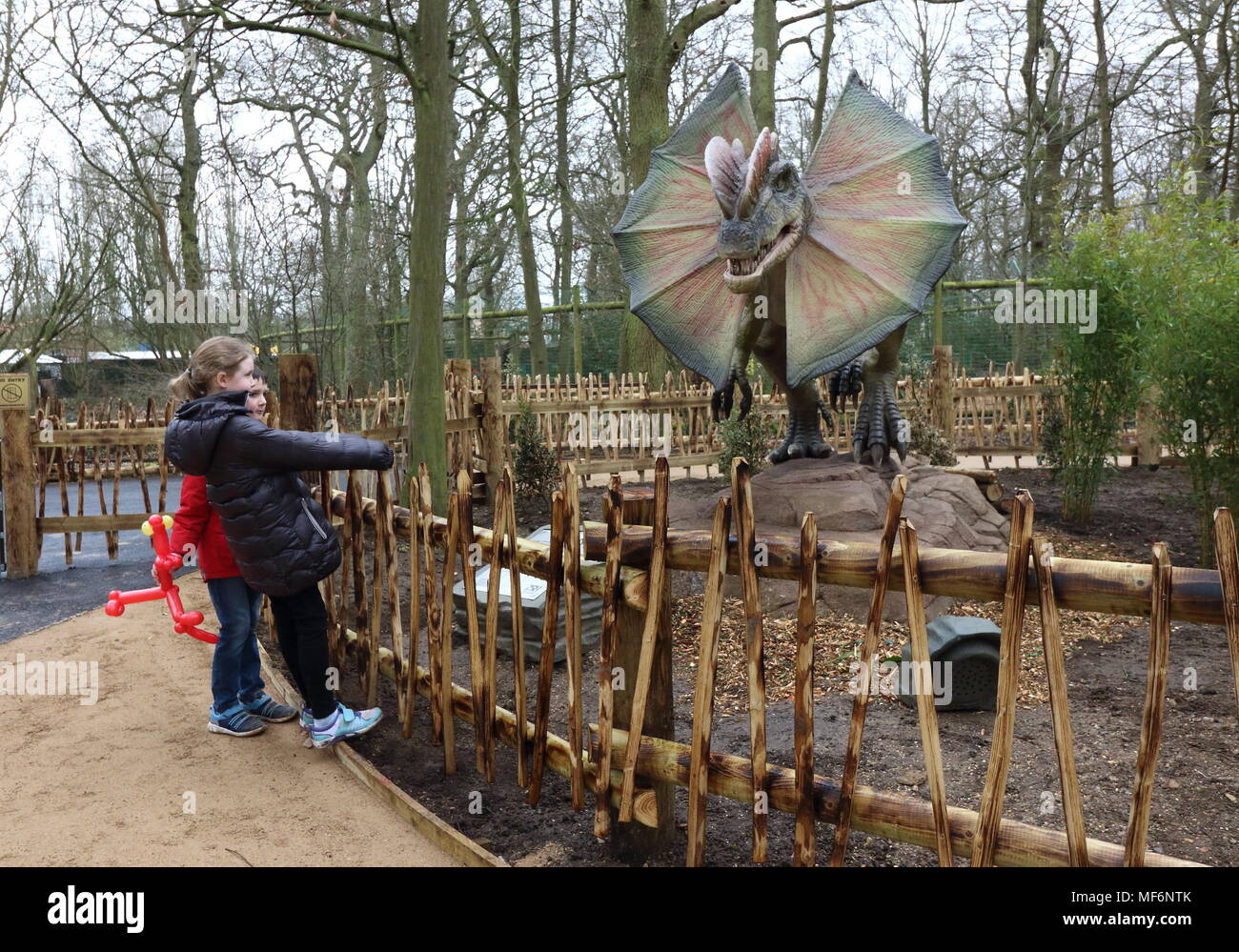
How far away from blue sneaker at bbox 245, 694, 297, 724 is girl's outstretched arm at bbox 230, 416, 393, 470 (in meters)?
1.26

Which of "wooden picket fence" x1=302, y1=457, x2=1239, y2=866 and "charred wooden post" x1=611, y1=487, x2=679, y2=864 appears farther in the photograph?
"charred wooden post" x1=611, y1=487, x2=679, y2=864

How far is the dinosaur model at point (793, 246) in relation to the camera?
535cm

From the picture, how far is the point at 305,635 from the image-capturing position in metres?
3.35

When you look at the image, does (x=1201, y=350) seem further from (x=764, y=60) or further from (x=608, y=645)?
(x=764, y=60)

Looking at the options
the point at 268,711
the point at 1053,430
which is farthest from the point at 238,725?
the point at 1053,430

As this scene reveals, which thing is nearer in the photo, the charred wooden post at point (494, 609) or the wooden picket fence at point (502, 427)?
the charred wooden post at point (494, 609)

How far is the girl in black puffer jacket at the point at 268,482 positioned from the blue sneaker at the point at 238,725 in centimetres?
38

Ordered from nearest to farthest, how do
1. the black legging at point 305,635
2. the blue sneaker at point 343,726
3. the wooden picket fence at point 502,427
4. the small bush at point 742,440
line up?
1. the black legging at point 305,635
2. the blue sneaker at point 343,726
3. the wooden picket fence at point 502,427
4. the small bush at point 742,440

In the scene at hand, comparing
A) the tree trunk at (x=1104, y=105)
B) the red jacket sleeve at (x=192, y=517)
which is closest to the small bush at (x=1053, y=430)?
the tree trunk at (x=1104, y=105)

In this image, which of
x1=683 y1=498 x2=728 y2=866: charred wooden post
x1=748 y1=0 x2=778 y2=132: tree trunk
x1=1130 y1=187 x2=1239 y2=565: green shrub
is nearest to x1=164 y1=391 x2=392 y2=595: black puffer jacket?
x1=683 y1=498 x2=728 y2=866: charred wooden post

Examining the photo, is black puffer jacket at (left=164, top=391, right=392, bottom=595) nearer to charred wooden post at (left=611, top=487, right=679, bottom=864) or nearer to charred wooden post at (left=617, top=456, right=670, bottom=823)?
charred wooden post at (left=611, top=487, right=679, bottom=864)

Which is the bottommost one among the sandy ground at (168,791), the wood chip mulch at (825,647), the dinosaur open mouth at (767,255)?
the wood chip mulch at (825,647)

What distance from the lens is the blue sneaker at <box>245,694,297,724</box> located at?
3.83 meters

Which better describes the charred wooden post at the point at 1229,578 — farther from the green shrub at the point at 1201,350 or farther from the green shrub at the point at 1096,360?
the green shrub at the point at 1096,360
